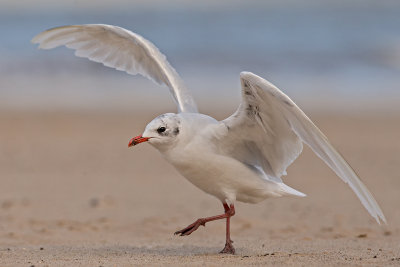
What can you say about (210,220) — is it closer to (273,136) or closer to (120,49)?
(273,136)

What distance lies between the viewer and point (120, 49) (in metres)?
7.75

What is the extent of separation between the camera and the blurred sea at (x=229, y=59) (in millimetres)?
18750

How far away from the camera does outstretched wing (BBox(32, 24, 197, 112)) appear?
24.1 feet

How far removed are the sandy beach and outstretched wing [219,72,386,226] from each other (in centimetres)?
69

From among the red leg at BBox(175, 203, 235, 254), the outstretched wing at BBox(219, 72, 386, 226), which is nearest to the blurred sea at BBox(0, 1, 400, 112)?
the outstretched wing at BBox(219, 72, 386, 226)

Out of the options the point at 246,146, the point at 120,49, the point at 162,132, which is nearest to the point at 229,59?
the point at 120,49

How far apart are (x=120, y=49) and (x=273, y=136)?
7.57ft

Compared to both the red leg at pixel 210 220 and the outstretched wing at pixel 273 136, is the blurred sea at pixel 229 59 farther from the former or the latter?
the red leg at pixel 210 220

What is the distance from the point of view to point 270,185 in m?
6.40

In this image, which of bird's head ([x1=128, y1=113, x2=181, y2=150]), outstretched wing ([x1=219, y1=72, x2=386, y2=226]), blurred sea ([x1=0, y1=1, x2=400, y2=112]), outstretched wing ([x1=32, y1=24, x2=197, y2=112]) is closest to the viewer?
outstretched wing ([x1=219, y1=72, x2=386, y2=226])

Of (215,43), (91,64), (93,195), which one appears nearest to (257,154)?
(93,195)

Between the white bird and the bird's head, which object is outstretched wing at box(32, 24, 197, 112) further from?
the bird's head

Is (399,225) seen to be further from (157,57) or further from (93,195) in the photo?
(93,195)

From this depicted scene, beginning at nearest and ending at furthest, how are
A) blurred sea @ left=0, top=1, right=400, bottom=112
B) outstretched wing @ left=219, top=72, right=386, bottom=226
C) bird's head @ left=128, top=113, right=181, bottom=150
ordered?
1. outstretched wing @ left=219, top=72, right=386, bottom=226
2. bird's head @ left=128, top=113, right=181, bottom=150
3. blurred sea @ left=0, top=1, right=400, bottom=112
